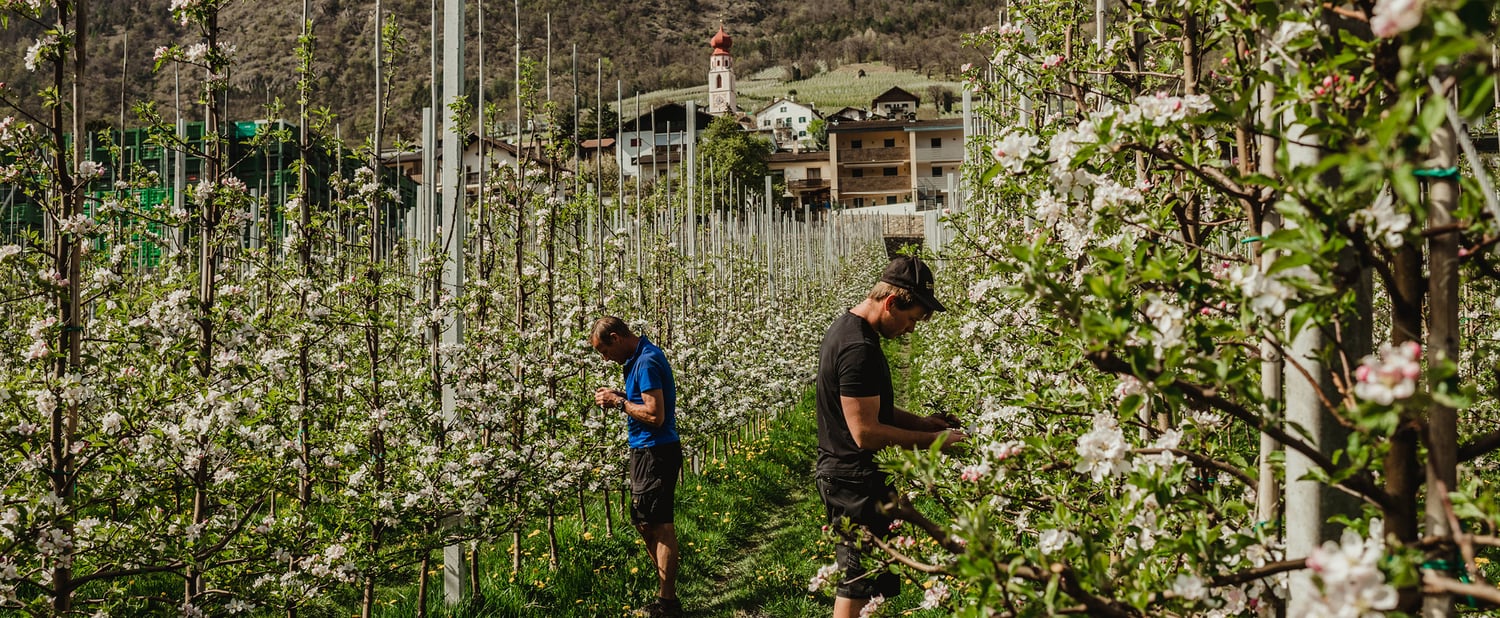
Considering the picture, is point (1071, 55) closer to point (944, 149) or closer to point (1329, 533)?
point (1329, 533)

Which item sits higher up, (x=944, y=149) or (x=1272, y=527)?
(x=944, y=149)

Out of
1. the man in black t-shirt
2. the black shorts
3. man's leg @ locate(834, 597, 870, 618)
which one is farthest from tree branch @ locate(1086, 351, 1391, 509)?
the black shorts

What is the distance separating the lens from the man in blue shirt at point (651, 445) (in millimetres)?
5438

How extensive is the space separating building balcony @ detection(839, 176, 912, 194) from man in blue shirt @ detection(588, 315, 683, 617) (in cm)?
5830

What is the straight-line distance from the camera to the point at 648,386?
17.7ft

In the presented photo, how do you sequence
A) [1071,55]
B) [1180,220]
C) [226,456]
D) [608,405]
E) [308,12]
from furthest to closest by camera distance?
[608,405] → [308,12] → [1071,55] → [226,456] → [1180,220]

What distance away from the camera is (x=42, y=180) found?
3.30m

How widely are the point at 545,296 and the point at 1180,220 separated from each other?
5.81 metres

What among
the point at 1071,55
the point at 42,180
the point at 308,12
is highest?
the point at 308,12

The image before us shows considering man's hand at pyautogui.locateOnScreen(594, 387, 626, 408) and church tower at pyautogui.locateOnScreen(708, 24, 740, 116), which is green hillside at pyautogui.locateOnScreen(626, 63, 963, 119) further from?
man's hand at pyautogui.locateOnScreen(594, 387, 626, 408)

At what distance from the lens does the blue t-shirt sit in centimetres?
541

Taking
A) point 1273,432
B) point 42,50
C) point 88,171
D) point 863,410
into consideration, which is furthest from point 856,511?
point 42,50

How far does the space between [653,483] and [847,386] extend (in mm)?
2067

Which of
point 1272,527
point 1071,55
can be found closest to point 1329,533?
point 1272,527
